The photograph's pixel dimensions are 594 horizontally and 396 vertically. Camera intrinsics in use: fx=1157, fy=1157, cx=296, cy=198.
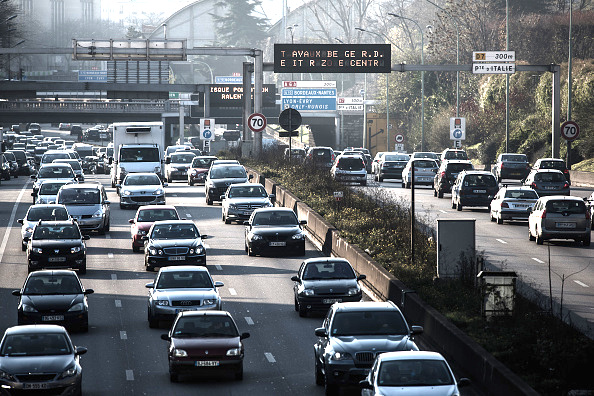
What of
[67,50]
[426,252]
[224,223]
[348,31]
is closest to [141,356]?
[426,252]

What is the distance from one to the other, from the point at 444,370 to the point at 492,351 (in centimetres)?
316

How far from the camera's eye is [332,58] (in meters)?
56.3

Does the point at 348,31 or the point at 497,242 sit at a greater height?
the point at 348,31

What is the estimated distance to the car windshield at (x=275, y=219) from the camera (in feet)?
110

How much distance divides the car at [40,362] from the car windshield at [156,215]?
16980 millimetres

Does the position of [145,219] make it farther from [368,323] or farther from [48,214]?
[368,323]

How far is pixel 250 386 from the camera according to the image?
18062mm

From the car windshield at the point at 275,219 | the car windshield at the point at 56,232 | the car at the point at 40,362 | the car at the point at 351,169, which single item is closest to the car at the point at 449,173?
the car at the point at 351,169

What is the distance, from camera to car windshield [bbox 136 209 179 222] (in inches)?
1369

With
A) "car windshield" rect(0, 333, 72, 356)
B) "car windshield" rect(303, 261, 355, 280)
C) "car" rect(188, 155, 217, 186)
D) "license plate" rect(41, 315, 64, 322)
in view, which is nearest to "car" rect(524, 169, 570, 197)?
"car" rect(188, 155, 217, 186)

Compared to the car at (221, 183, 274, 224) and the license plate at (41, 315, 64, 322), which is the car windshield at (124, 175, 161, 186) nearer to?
the car at (221, 183, 274, 224)

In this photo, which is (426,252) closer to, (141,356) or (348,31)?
(141,356)

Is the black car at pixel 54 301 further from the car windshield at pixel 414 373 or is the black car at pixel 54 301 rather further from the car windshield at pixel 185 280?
the car windshield at pixel 414 373

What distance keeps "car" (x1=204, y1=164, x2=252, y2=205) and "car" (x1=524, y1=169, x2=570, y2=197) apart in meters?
11.8
